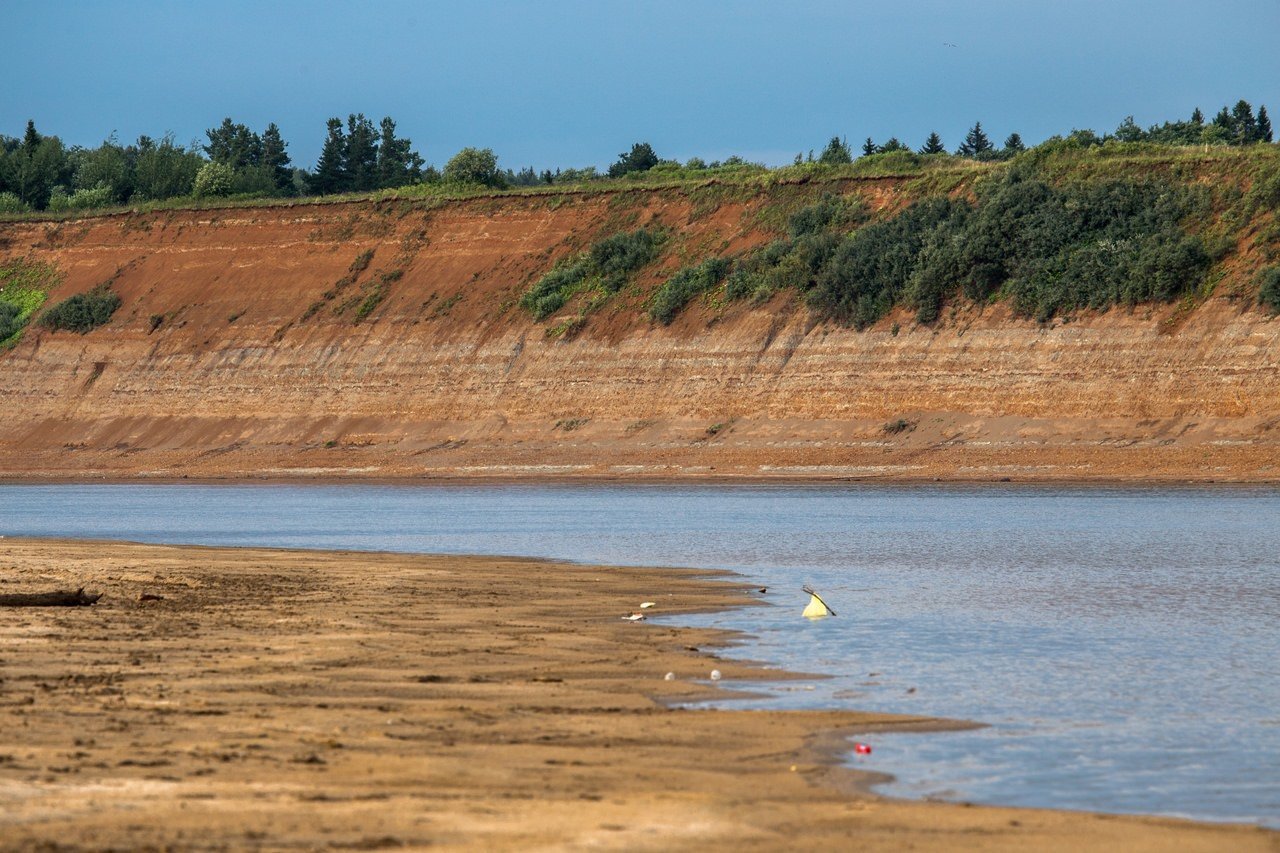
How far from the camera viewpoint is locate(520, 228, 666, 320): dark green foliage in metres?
65.0

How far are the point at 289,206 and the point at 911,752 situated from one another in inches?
2873

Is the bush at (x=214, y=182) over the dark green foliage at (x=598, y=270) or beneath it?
over

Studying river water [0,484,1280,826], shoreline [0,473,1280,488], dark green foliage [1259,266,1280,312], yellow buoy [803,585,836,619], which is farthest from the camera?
dark green foliage [1259,266,1280,312]

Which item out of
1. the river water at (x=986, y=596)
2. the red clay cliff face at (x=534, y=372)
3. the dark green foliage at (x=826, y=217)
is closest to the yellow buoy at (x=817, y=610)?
the river water at (x=986, y=596)

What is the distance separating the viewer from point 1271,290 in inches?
1869

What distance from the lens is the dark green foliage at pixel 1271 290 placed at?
47344 mm

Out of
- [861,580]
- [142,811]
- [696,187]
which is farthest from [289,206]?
[142,811]

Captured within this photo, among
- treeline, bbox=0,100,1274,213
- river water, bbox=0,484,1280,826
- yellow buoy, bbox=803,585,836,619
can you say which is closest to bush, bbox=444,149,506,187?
treeline, bbox=0,100,1274,213

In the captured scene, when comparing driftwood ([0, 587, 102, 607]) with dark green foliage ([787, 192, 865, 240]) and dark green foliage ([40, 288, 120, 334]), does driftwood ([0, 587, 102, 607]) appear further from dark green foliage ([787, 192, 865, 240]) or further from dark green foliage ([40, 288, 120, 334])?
dark green foliage ([40, 288, 120, 334])

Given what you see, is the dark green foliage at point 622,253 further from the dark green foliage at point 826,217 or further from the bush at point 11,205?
the bush at point 11,205

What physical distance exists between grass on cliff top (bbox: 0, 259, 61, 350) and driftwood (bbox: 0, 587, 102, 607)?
67810mm

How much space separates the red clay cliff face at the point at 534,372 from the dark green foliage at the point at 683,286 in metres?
0.79

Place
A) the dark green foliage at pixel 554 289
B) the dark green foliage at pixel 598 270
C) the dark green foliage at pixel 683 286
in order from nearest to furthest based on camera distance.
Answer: the dark green foliage at pixel 683 286, the dark green foliage at pixel 554 289, the dark green foliage at pixel 598 270

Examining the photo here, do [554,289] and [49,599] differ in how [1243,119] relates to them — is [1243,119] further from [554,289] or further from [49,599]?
[49,599]
